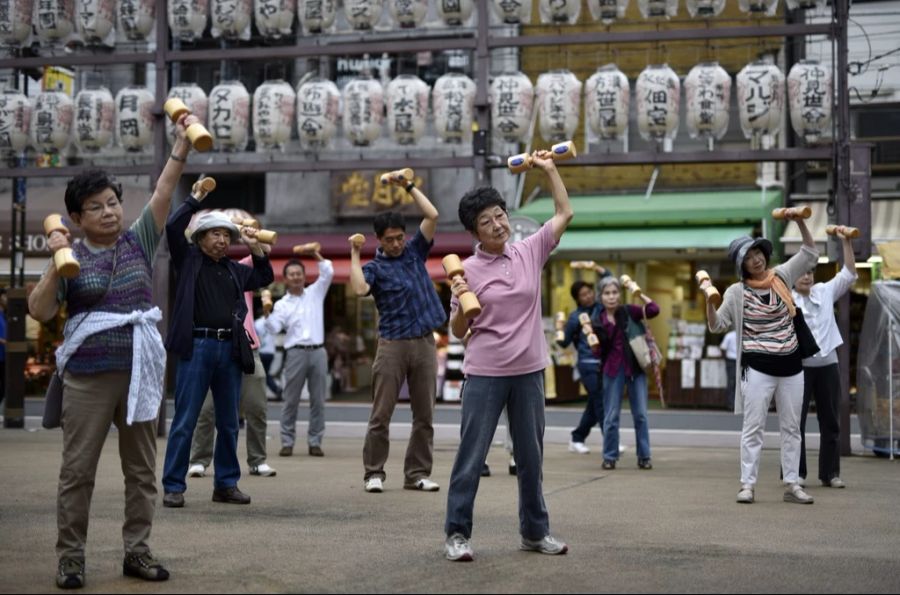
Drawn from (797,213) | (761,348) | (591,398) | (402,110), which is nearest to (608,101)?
(402,110)

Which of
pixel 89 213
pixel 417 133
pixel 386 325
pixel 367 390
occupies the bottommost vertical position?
pixel 367 390

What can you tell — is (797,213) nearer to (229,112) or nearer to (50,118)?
(229,112)

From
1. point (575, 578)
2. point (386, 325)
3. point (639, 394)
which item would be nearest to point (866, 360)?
point (639, 394)

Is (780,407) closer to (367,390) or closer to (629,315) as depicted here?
(629,315)

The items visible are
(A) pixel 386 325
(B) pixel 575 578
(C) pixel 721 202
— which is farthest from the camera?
(C) pixel 721 202

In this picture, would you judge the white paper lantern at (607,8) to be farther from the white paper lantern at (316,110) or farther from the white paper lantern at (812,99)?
the white paper lantern at (316,110)

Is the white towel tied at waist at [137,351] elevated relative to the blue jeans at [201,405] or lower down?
elevated

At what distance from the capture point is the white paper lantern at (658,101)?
14.4 meters

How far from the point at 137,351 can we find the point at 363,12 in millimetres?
10245

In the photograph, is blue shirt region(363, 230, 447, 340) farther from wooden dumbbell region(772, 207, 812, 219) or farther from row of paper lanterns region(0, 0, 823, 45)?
row of paper lanterns region(0, 0, 823, 45)

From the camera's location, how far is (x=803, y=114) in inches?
524

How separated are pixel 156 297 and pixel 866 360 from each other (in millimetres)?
8479

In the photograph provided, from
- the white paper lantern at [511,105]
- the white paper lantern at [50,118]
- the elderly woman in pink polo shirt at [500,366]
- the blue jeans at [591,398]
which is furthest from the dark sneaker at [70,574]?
the white paper lantern at [50,118]

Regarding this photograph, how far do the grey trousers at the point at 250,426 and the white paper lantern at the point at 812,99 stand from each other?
699cm
